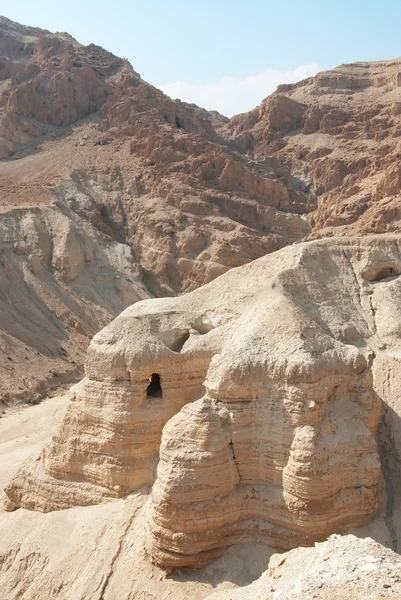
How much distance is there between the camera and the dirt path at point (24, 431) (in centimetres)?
2048

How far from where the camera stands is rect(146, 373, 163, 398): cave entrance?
44.3 ft

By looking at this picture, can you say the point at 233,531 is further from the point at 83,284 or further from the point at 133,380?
the point at 83,284

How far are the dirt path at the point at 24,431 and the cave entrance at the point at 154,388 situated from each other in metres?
6.32

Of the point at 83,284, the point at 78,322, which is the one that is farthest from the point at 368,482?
the point at 83,284

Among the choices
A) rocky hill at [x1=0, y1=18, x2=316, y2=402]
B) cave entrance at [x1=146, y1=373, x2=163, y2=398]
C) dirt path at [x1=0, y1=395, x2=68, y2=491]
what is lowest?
dirt path at [x1=0, y1=395, x2=68, y2=491]

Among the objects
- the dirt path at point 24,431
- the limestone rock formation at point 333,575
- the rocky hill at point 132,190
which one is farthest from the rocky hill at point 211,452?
the rocky hill at point 132,190

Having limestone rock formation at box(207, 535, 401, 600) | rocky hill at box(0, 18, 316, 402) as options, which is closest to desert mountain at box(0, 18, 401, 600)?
limestone rock formation at box(207, 535, 401, 600)

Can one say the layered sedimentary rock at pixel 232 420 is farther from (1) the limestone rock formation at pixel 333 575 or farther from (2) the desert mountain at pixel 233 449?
(1) the limestone rock formation at pixel 333 575

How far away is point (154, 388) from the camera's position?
13.9m

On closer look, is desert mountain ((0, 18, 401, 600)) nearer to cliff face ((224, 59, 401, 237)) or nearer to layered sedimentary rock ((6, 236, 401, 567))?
layered sedimentary rock ((6, 236, 401, 567))

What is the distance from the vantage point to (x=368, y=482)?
11.4 meters

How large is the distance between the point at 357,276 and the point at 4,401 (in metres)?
21.0

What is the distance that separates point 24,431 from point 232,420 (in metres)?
16.8

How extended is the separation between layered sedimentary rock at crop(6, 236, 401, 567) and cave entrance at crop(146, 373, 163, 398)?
0.17 feet
